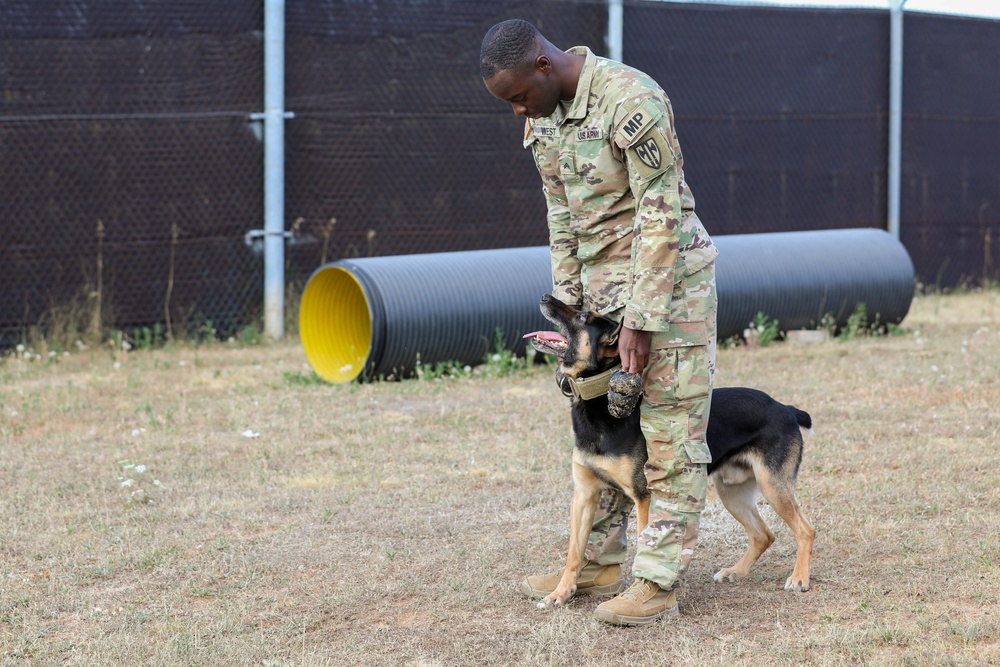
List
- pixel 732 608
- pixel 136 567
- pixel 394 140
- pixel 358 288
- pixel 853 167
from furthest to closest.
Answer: pixel 853 167 < pixel 394 140 < pixel 358 288 < pixel 136 567 < pixel 732 608

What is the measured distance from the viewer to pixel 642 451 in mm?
3881

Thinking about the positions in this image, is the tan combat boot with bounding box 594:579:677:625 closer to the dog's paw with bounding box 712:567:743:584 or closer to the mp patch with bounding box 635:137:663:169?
the dog's paw with bounding box 712:567:743:584

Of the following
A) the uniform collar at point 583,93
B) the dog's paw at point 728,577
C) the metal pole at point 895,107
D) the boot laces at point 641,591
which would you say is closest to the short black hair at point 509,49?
the uniform collar at point 583,93

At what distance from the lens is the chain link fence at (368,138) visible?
949 cm

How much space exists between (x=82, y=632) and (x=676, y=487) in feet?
6.84

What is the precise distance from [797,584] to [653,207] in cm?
163

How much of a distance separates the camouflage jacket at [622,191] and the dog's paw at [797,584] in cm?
123

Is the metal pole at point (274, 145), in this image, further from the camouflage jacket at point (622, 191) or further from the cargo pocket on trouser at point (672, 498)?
the cargo pocket on trouser at point (672, 498)

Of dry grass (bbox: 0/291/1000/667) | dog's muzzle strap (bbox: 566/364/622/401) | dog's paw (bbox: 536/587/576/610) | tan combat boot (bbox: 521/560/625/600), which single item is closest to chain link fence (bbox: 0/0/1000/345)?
dry grass (bbox: 0/291/1000/667)

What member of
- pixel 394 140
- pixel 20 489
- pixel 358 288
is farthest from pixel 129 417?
pixel 394 140

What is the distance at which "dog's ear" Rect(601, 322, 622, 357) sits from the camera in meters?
3.78

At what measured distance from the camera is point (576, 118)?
367 cm

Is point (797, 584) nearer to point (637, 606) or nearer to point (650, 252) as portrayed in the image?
point (637, 606)

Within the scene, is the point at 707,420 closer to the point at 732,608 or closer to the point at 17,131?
the point at 732,608
